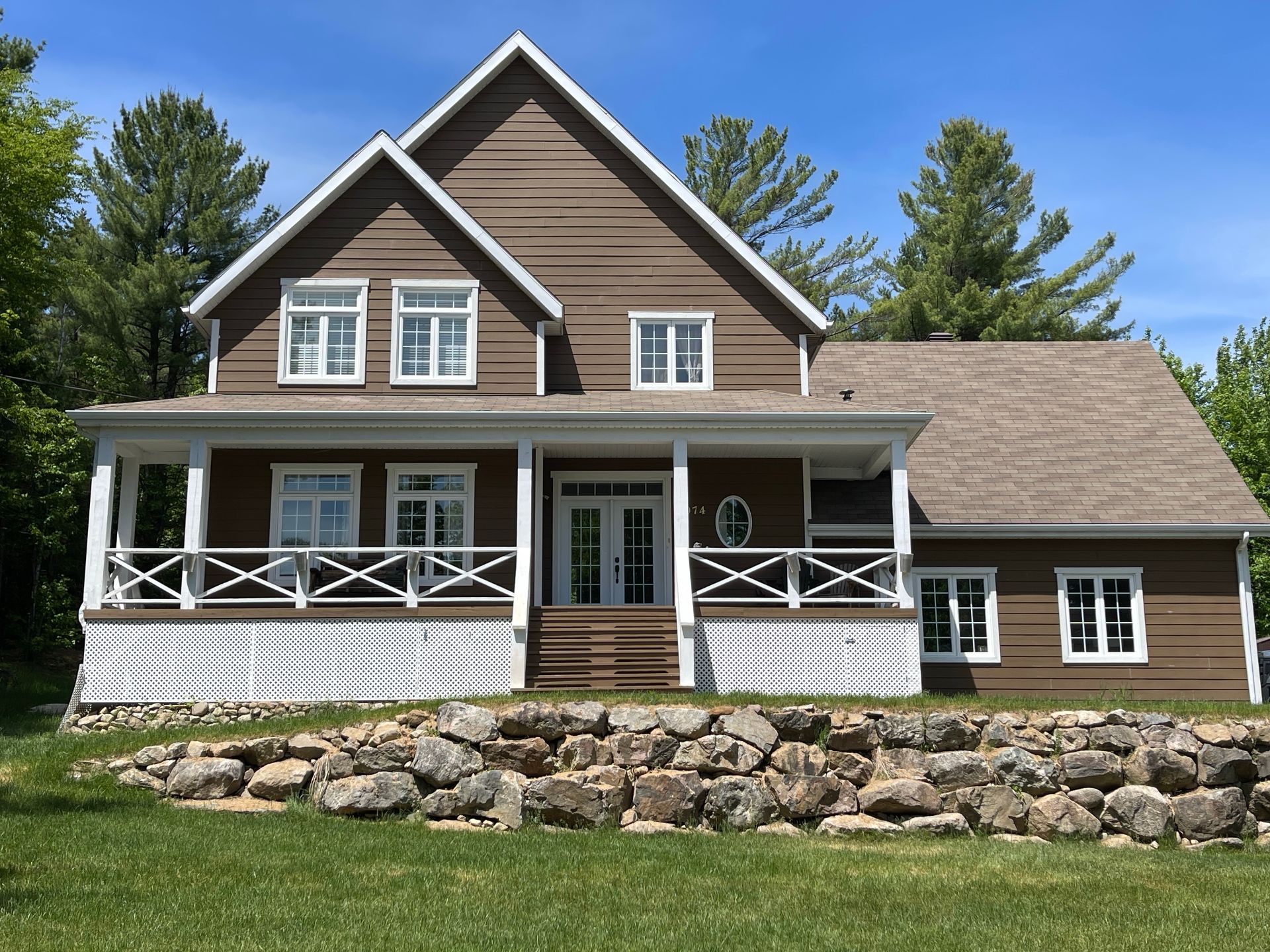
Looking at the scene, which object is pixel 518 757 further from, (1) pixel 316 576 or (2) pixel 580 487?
(2) pixel 580 487

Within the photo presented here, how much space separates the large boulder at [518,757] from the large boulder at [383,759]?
2.68 feet

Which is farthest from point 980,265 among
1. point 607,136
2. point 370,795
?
point 370,795

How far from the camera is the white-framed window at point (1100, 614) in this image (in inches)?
721

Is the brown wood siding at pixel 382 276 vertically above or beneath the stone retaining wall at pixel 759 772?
above

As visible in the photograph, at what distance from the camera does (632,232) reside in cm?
1972

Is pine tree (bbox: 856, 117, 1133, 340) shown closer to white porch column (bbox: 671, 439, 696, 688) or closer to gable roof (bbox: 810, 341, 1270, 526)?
gable roof (bbox: 810, 341, 1270, 526)

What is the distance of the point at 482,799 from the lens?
1199 centimetres

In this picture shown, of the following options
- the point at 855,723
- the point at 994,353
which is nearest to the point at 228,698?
the point at 855,723

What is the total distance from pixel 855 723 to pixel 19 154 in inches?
771

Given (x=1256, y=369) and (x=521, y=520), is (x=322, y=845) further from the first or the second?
(x=1256, y=369)

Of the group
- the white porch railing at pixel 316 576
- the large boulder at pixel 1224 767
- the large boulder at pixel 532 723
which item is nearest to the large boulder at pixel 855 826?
the large boulder at pixel 532 723

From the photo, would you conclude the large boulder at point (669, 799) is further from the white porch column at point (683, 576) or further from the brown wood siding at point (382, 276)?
the brown wood siding at point (382, 276)

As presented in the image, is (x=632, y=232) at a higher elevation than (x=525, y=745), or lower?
higher

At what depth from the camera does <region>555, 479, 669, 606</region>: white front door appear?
18.5 metres
